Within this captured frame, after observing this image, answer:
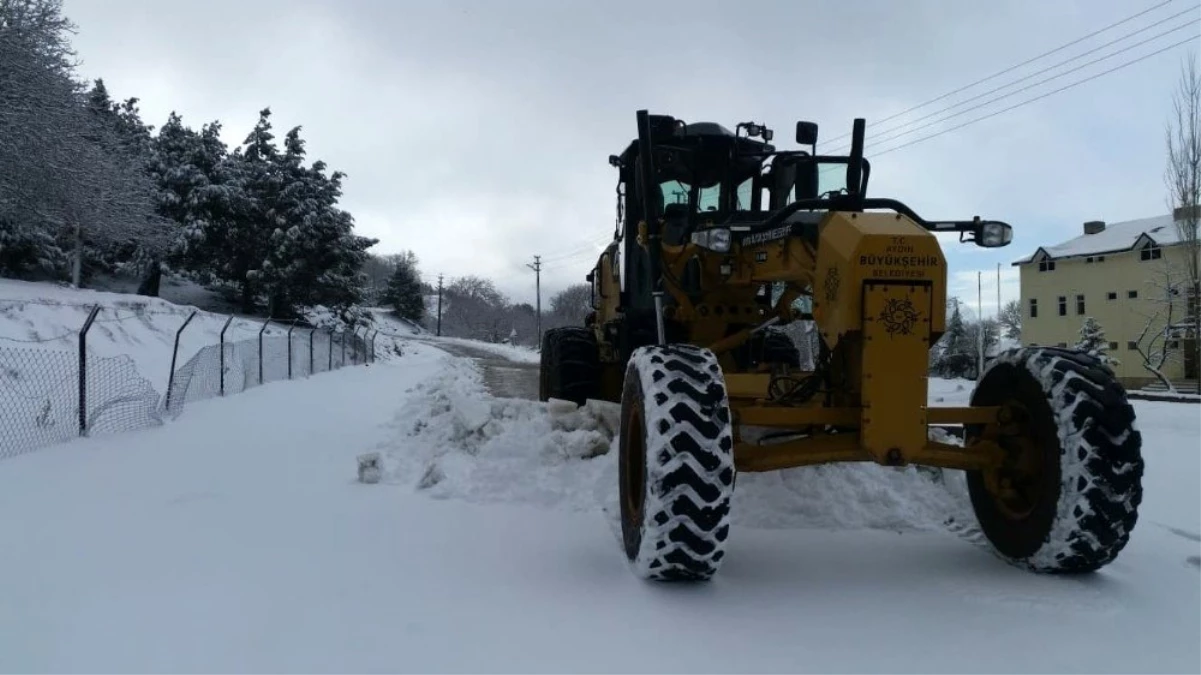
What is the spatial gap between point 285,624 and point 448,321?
118 metres

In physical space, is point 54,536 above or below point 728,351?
below

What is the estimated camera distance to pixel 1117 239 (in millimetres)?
45656

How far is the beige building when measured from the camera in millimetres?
39469

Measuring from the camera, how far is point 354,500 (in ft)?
18.6

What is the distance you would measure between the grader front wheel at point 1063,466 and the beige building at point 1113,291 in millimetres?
39007

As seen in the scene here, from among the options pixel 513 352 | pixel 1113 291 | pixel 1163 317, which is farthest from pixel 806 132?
pixel 513 352

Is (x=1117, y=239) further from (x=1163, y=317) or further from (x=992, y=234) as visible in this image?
(x=992, y=234)

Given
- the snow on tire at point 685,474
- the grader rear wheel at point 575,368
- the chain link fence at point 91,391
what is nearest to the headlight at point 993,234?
the snow on tire at point 685,474

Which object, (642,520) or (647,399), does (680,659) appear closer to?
(642,520)

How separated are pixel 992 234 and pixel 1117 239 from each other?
163ft

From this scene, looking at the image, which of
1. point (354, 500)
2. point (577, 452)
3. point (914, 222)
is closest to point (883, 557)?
point (914, 222)

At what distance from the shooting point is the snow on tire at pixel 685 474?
140 inches

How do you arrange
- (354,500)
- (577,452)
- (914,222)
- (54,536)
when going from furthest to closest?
(577,452) → (354,500) → (54,536) → (914,222)

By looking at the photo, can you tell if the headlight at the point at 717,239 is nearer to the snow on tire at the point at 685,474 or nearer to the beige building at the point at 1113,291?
the snow on tire at the point at 685,474
